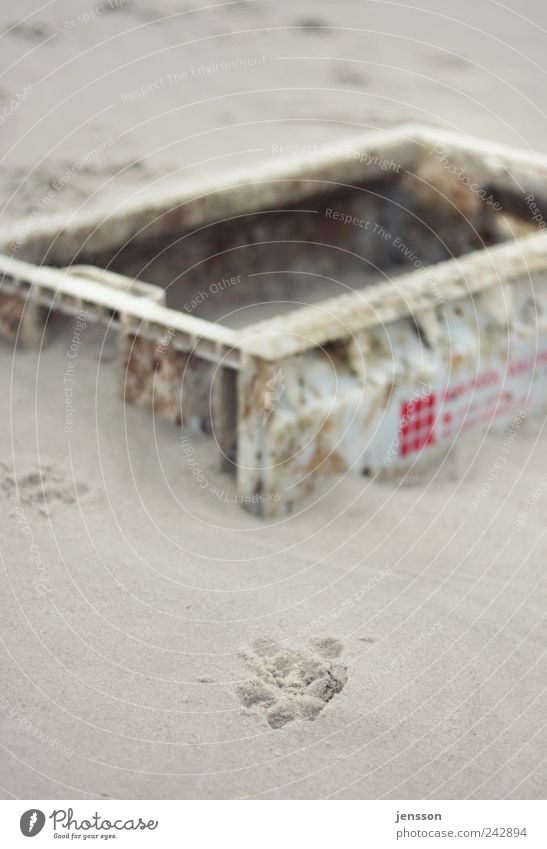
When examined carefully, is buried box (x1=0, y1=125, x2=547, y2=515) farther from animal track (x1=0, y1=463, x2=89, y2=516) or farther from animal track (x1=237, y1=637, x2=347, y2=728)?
animal track (x1=237, y1=637, x2=347, y2=728)

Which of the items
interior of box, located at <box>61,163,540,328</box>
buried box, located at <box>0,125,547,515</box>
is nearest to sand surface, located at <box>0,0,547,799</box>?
buried box, located at <box>0,125,547,515</box>

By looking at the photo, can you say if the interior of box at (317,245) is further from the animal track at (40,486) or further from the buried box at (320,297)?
the animal track at (40,486)

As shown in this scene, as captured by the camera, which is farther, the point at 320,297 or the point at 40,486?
the point at 320,297

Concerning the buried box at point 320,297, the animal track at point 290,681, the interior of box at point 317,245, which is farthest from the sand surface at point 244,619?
the interior of box at point 317,245

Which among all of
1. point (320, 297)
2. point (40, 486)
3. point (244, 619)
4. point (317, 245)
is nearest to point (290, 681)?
point (244, 619)

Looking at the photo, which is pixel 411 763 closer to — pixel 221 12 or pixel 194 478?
pixel 194 478

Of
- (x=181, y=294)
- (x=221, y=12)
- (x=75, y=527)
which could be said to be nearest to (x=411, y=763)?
(x=75, y=527)

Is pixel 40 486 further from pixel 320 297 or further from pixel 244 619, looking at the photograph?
pixel 320 297
